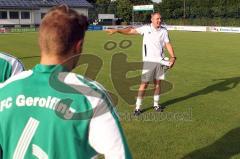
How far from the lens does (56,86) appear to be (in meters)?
2.17

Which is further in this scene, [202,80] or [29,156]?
[202,80]

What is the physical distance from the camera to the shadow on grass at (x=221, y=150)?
243 inches

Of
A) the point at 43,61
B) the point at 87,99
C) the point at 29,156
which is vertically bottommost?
the point at 29,156

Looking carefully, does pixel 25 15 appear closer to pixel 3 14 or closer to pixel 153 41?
pixel 3 14

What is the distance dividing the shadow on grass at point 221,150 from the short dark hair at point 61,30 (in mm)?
4527

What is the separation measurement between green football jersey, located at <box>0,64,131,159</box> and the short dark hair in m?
0.12

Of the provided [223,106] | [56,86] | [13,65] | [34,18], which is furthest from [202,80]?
[34,18]

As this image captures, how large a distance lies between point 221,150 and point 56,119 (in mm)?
4936

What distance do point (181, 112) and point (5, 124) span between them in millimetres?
7048

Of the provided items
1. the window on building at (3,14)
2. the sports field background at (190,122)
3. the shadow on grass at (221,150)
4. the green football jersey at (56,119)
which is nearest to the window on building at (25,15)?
the window on building at (3,14)

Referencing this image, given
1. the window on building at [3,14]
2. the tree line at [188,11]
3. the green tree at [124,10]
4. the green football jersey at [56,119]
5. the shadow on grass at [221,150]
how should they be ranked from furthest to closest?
the green tree at [124,10] → the window on building at [3,14] → the tree line at [188,11] → the shadow on grass at [221,150] → the green football jersey at [56,119]

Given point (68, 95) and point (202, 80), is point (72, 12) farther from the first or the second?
point (202, 80)

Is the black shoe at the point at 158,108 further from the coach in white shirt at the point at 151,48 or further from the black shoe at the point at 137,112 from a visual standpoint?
the black shoe at the point at 137,112

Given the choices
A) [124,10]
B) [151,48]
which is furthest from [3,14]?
[151,48]
